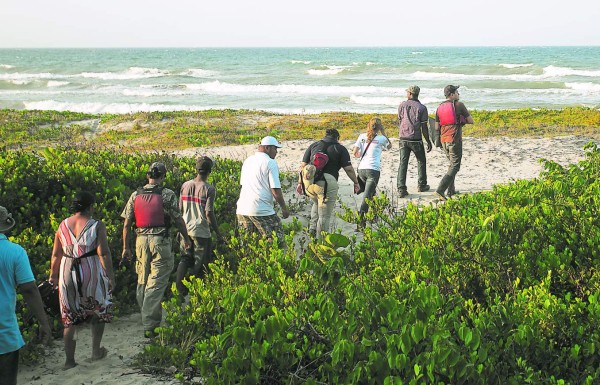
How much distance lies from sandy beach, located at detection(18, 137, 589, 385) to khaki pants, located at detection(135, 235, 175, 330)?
10.7 inches

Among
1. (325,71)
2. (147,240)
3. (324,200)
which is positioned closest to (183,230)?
(147,240)

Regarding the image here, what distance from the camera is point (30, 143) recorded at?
65.5 feet

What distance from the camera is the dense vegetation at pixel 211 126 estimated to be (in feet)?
63.9

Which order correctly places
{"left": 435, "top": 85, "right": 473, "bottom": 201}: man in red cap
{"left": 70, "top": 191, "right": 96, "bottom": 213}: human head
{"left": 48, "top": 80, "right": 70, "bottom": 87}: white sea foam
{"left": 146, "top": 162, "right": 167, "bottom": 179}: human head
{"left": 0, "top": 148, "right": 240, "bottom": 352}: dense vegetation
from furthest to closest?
{"left": 48, "top": 80, "right": 70, "bottom": 87}: white sea foam, {"left": 435, "top": 85, "right": 473, "bottom": 201}: man in red cap, {"left": 0, "top": 148, "right": 240, "bottom": 352}: dense vegetation, {"left": 146, "top": 162, "right": 167, "bottom": 179}: human head, {"left": 70, "top": 191, "right": 96, "bottom": 213}: human head

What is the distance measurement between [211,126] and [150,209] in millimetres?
16105

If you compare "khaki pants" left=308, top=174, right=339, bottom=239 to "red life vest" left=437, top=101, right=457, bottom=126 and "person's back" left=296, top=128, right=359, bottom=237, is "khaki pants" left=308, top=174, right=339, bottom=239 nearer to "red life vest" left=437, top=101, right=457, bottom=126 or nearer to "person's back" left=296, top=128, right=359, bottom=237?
"person's back" left=296, top=128, right=359, bottom=237

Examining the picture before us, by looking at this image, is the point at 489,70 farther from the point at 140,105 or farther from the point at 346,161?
the point at 346,161

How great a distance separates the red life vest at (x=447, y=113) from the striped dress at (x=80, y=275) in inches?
255

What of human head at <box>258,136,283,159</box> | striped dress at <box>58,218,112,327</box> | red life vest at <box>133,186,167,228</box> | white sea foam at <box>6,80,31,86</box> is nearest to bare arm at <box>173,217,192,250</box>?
red life vest at <box>133,186,167,228</box>

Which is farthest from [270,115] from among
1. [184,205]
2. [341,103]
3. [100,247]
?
[100,247]

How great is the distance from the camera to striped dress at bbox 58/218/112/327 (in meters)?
5.52

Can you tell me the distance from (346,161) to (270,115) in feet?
58.1

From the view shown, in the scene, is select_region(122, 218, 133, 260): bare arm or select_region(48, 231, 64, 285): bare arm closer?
select_region(48, 231, 64, 285): bare arm

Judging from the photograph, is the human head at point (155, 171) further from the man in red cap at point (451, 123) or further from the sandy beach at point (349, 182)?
the man in red cap at point (451, 123)
